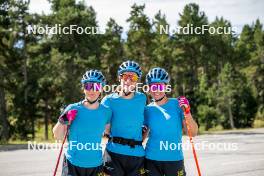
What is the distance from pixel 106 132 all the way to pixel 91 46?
3442 centimetres

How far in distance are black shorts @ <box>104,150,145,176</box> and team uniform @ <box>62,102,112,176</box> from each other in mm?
135

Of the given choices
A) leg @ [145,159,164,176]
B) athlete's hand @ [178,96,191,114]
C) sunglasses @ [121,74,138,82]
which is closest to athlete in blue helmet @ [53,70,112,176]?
sunglasses @ [121,74,138,82]

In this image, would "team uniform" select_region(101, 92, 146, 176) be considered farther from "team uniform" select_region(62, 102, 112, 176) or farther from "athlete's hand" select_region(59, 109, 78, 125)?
"athlete's hand" select_region(59, 109, 78, 125)

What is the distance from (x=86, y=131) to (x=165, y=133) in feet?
3.24

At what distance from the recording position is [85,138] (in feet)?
16.8

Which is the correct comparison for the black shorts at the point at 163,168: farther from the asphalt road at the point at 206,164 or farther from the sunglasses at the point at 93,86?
the asphalt road at the point at 206,164

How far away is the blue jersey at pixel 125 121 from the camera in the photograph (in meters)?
5.32

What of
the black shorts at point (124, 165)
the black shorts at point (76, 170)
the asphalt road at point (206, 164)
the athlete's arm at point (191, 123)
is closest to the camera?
the black shorts at point (76, 170)

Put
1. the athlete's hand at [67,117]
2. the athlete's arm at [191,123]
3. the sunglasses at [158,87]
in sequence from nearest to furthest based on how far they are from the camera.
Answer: the athlete's hand at [67,117] < the athlete's arm at [191,123] < the sunglasses at [158,87]

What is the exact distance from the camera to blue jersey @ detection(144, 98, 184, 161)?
17.6 feet

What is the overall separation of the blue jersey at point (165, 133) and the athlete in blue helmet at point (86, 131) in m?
0.61

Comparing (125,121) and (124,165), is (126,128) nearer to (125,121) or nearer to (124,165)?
(125,121)

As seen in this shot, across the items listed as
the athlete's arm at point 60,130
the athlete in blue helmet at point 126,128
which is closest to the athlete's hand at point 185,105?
the athlete in blue helmet at point 126,128

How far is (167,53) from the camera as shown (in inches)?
1820
